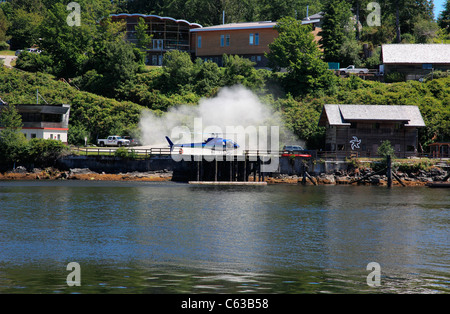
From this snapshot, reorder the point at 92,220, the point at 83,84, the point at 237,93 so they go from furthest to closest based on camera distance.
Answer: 1. the point at 83,84
2. the point at 237,93
3. the point at 92,220

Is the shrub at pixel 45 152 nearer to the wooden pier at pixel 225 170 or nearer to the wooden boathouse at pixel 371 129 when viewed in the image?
the wooden pier at pixel 225 170

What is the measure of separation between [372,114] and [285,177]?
14011 millimetres

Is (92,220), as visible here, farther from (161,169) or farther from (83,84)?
(83,84)

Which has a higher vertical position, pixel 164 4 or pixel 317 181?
pixel 164 4

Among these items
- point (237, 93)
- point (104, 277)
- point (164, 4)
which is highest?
point (164, 4)

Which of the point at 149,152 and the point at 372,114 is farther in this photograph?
the point at 372,114

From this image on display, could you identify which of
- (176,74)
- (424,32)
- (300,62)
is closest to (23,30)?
(176,74)

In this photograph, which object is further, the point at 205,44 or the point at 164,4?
the point at 164,4

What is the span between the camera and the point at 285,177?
68000mm

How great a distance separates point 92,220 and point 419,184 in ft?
138

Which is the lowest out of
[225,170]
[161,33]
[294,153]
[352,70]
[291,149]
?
[225,170]

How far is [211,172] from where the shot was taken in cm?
6694

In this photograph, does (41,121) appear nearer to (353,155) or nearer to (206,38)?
(206,38)

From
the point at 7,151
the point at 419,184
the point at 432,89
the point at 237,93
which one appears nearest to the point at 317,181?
the point at 419,184
